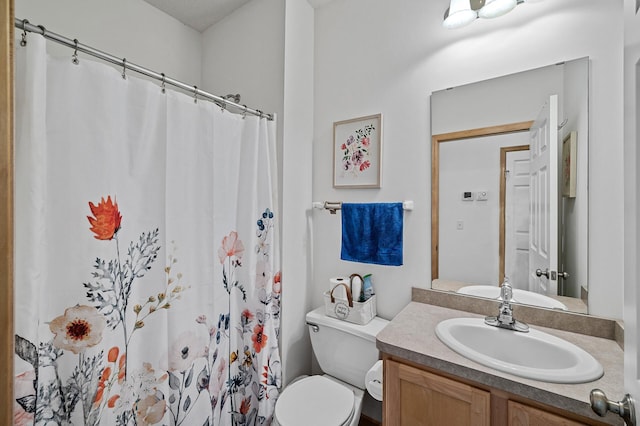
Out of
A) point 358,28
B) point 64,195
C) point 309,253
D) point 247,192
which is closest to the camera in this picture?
point 64,195

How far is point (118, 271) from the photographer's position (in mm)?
989

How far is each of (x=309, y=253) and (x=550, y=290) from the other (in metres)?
1.27

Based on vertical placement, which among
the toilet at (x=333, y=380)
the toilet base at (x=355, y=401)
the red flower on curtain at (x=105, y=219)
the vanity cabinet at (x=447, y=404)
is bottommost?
the toilet base at (x=355, y=401)

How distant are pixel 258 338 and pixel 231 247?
0.53m

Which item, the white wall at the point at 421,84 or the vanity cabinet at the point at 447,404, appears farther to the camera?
the white wall at the point at 421,84

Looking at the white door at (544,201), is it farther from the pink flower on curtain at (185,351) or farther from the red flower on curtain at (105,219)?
the red flower on curtain at (105,219)

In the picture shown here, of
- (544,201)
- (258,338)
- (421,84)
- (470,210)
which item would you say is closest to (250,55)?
(421,84)

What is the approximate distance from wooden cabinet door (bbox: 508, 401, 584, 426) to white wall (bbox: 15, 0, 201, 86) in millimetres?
2484

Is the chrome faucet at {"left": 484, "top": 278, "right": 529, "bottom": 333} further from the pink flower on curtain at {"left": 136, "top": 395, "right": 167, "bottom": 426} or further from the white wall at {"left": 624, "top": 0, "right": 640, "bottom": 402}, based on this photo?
the pink flower on curtain at {"left": 136, "top": 395, "right": 167, "bottom": 426}

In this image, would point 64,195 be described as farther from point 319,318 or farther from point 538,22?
point 538,22

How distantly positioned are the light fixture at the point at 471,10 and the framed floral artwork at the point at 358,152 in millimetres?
550

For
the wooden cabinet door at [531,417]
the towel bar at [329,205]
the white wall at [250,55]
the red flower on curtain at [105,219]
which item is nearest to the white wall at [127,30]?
the white wall at [250,55]

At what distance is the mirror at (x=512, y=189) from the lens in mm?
1170

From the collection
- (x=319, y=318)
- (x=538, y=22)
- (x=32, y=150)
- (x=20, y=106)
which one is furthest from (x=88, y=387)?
(x=538, y=22)
